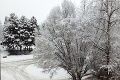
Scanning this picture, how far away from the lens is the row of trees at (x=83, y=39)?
1170 cm

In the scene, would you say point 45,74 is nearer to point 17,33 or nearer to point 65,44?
point 65,44

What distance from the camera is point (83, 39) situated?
1335 centimetres

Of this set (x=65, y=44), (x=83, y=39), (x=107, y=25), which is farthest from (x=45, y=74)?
(x=107, y=25)

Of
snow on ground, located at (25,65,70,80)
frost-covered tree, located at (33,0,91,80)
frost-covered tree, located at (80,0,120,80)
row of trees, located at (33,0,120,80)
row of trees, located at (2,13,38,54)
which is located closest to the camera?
frost-covered tree, located at (80,0,120,80)

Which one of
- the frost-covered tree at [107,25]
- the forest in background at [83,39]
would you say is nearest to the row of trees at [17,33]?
the forest in background at [83,39]

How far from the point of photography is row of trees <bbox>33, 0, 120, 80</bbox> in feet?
38.4

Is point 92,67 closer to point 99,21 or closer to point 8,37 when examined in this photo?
point 99,21

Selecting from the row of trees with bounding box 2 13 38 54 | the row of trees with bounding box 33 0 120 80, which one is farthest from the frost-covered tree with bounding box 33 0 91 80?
the row of trees with bounding box 2 13 38 54

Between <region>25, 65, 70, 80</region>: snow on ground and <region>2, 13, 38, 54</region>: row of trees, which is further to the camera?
<region>2, 13, 38, 54</region>: row of trees

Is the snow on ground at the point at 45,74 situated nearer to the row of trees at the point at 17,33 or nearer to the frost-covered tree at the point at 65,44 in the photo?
the frost-covered tree at the point at 65,44

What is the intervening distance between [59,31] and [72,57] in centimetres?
232

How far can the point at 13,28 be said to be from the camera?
130ft

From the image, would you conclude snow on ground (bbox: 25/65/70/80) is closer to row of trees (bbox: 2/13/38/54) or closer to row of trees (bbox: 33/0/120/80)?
row of trees (bbox: 33/0/120/80)

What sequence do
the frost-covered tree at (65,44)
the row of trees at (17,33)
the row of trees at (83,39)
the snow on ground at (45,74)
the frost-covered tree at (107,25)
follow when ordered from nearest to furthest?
the frost-covered tree at (107,25)
the row of trees at (83,39)
the frost-covered tree at (65,44)
the snow on ground at (45,74)
the row of trees at (17,33)
